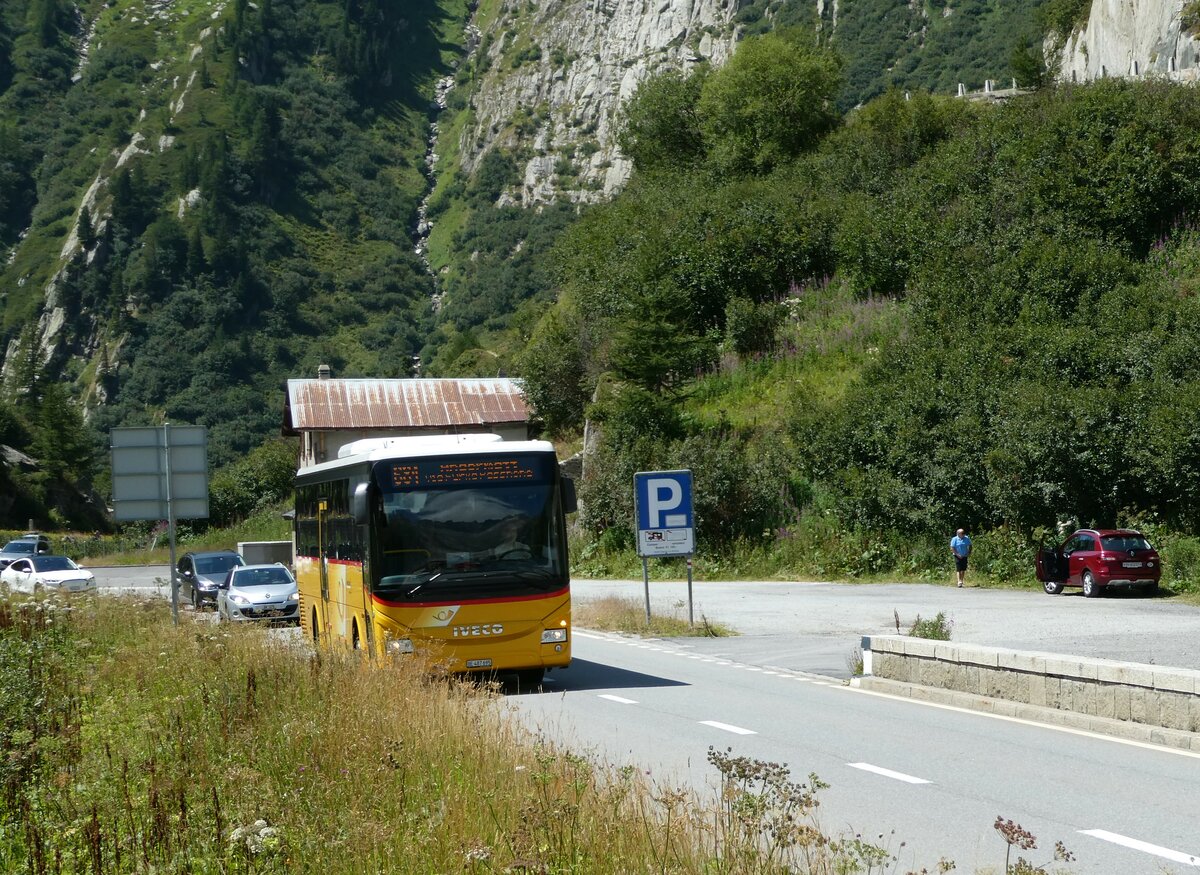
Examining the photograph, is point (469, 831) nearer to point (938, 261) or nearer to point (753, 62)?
point (938, 261)

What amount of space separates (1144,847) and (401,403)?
200ft

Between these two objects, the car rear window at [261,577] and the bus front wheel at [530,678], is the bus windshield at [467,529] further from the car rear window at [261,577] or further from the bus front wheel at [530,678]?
the car rear window at [261,577]

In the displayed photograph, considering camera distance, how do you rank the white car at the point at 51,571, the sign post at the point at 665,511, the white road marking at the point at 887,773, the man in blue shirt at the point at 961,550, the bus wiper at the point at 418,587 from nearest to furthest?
1. the white road marking at the point at 887,773
2. the bus wiper at the point at 418,587
3. the sign post at the point at 665,511
4. the man in blue shirt at the point at 961,550
5. the white car at the point at 51,571

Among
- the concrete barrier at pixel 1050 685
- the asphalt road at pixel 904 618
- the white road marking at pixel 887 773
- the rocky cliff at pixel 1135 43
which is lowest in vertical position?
the asphalt road at pixel 904 618

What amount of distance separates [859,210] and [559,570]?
44569 millimetres

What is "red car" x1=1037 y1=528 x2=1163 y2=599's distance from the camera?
98.7ft

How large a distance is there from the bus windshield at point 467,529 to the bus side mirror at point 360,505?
0.79 ft

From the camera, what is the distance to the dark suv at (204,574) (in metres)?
36.3

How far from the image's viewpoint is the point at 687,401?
51.3 metres

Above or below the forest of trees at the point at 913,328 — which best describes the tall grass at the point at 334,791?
below

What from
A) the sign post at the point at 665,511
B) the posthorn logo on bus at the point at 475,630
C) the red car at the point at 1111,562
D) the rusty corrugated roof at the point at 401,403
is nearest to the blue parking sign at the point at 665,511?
the sign post at the point at 665,511

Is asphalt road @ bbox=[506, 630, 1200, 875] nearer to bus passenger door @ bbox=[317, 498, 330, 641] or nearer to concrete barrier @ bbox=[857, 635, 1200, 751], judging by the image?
concrete barrier @ bbox=[857, 635, 1200, 751]

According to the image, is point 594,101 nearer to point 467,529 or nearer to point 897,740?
point 467,529

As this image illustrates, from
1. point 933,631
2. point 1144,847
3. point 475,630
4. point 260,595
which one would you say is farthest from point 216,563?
point 1144,847
